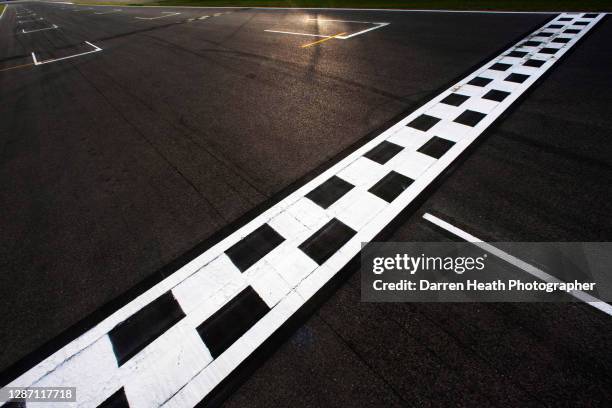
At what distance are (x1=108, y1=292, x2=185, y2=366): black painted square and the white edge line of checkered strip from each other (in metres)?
0.05

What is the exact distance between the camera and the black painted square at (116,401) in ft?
7.45

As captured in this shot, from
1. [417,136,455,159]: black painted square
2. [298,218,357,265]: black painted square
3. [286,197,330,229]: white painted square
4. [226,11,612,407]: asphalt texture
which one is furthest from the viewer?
[417,136,455,159]: black painted square

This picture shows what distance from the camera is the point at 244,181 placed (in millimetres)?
4254

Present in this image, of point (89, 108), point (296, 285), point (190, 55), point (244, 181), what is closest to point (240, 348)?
point (296, 285)

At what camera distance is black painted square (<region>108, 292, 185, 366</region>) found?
2604 mm

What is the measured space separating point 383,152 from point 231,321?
3300mm

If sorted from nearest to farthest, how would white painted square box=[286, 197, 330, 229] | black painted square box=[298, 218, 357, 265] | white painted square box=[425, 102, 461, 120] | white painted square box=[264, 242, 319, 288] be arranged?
white painted square box=[264, 242, 319, 288], black painted square box=[298, 218, 357, 265], white painted square box=[286, 197, 330, 229], white painted square box=[425, 102, 461, 120]

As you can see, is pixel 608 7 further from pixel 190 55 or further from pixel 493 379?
pixel 190 55

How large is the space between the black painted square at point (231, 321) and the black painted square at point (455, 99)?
5.19 metres

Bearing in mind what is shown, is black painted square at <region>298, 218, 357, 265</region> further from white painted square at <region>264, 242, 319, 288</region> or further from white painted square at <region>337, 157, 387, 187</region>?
white painted square at <region>337, 157, 387, 187</region>

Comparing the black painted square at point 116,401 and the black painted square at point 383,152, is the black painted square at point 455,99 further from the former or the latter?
the black painted square at point 116,401

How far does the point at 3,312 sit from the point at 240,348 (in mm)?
2644

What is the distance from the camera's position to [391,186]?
3900 millimetres

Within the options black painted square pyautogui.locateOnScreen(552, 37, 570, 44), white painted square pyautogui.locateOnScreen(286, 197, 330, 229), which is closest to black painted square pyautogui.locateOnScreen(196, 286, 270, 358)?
white painted square pyautogui.locateOnScreen(286, 197, 330, 229)
